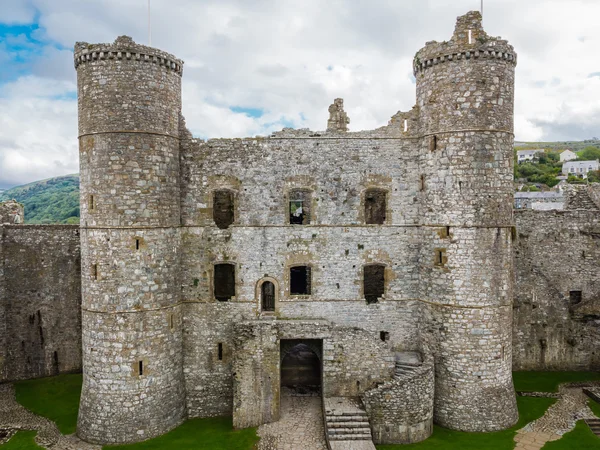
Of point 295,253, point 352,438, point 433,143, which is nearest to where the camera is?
point 352,438

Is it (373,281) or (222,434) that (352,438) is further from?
(373,281)

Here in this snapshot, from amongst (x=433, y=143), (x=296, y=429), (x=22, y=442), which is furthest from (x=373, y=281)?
(x=22, y=442)

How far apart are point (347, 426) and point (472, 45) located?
15.0 metres

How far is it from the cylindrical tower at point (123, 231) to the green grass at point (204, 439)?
18.3 inches

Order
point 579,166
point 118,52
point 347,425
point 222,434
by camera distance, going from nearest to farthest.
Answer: point 118,52, point 347,425, point 222,434, point 579,166

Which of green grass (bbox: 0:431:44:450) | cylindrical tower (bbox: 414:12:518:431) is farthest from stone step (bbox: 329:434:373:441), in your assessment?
green grass (bbox: 0:431:44:450)

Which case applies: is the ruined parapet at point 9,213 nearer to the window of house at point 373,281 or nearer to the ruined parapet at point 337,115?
the ruined parapet at point 337,115

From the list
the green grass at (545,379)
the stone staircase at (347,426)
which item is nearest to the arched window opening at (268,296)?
the stone staircase at (347,426)

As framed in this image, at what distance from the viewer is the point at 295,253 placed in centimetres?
1972

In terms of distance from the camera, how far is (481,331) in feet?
59.0

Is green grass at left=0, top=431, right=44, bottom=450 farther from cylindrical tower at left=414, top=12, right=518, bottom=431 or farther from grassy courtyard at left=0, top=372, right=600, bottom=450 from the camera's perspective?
cylindrical tower at left=414, top=12, right=518, bottom=431

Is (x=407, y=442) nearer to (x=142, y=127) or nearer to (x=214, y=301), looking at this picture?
(x=214, y=301)

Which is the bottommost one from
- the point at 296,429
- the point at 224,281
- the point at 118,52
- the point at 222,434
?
the point at 222,434

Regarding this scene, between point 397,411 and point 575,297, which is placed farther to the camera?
point 575,297
